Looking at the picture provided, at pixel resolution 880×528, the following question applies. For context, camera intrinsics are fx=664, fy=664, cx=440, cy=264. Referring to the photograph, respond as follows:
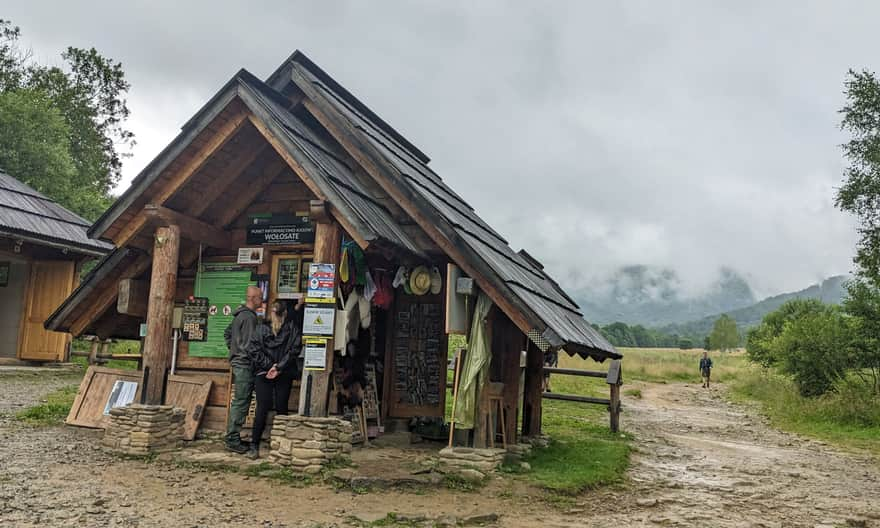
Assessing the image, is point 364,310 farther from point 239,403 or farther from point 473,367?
point 239,403

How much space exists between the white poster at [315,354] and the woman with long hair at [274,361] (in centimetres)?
56

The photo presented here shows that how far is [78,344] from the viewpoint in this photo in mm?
22359

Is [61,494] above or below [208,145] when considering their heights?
below

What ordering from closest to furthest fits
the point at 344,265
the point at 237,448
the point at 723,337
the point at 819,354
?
the point at 237,448
the point at 344,265
the point at 819,354
the point at 723,337

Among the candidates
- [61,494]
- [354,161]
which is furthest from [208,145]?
[61,494]

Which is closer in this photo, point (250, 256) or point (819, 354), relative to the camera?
point (250, 256)

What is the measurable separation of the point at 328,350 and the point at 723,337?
12965cm

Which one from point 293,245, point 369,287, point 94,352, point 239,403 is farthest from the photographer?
point 94,352

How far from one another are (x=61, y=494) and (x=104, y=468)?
1248mm

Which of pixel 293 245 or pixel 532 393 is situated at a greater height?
pixel 293 245

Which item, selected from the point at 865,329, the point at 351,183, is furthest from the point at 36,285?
the point at 865,329

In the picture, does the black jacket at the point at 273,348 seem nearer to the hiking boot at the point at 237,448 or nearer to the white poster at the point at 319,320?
the white poster at the point at 319,320

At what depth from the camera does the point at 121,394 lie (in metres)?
10.6

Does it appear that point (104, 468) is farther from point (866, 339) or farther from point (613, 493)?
point (866, 339)
